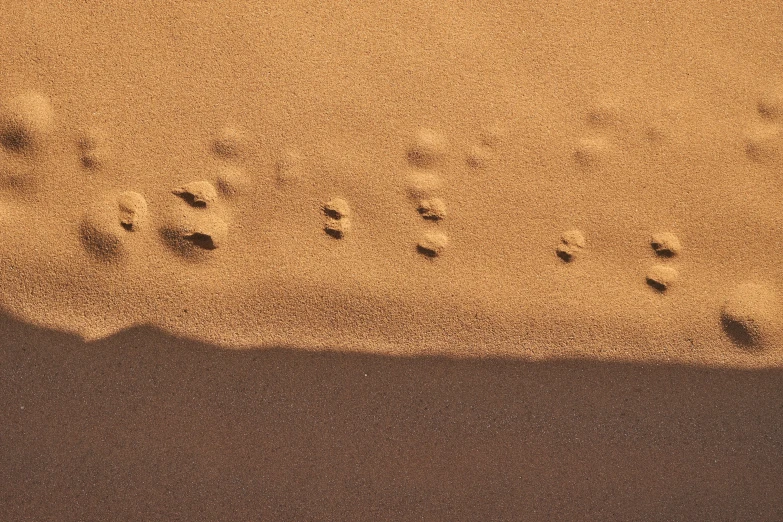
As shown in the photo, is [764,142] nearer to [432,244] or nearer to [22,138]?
[432,244]

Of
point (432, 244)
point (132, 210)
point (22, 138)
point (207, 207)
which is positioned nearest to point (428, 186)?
point (432, 244)

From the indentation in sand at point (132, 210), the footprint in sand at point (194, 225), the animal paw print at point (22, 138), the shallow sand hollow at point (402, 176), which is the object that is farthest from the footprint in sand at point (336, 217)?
the animal paw print at point (22, 138)

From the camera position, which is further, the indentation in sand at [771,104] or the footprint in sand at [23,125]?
the indentation in sand at [771,104]

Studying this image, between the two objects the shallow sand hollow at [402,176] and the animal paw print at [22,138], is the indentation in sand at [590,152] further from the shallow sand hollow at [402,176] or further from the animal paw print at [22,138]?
the animal paw print at [22,138]

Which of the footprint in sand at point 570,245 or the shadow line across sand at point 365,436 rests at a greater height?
the footprint in sand at point 570,245

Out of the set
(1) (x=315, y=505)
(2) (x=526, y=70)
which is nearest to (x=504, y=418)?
(1) (x=315, y=505)

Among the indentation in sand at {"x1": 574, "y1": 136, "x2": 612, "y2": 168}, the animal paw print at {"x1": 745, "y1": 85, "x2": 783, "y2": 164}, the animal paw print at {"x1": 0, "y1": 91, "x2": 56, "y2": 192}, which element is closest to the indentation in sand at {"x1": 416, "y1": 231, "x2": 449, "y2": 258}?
the indentation in sand at {"x1": 574, "y1": 136, "x2": 612, "y2": 168}

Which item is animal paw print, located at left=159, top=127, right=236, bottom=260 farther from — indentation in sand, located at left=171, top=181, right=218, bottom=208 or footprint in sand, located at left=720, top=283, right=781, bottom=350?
footprint in sand, located at left=720, top=283, right=781, bottom=350


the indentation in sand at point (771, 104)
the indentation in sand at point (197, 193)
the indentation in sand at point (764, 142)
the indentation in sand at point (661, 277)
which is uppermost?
the indentation in sand at point (771, 104)
